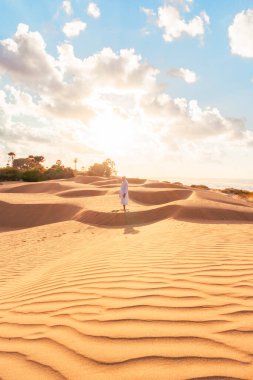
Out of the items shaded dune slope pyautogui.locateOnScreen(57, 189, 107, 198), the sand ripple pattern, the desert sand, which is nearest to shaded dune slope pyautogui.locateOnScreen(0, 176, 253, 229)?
shaded dune slope pyautogui.locateOnScreen(57, 189, 107, 198)

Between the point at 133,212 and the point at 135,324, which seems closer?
the point at 135,324

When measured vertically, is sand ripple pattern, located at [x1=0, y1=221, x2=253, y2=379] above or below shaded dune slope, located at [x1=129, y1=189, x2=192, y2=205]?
below

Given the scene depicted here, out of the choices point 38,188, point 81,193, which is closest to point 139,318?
point 81,193

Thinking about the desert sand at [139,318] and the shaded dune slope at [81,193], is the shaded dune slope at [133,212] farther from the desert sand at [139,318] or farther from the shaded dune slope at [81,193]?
the desert sand at [139,318]

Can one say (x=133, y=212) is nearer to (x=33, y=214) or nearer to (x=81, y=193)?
(x=33, y=214)

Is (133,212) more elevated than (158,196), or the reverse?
(158,196)

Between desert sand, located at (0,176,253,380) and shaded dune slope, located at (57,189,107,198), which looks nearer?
desert sand, located at (0,176,253,380)

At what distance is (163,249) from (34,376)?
4.05 metres

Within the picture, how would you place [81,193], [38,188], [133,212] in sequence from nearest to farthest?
[133,212] → [81,193] → [38,188]

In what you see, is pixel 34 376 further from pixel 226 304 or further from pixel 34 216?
pixel 34 216

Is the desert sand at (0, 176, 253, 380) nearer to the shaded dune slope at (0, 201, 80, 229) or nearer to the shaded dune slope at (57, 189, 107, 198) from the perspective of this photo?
the shaded dune slope at (0, 201, 80, 229)

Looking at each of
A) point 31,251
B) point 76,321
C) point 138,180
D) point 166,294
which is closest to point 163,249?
point 166,294

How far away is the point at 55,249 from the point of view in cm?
919

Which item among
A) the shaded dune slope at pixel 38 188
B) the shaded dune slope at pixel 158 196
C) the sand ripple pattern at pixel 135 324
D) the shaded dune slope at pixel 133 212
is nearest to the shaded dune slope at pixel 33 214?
the shaded dune slope at pixel 133 212
